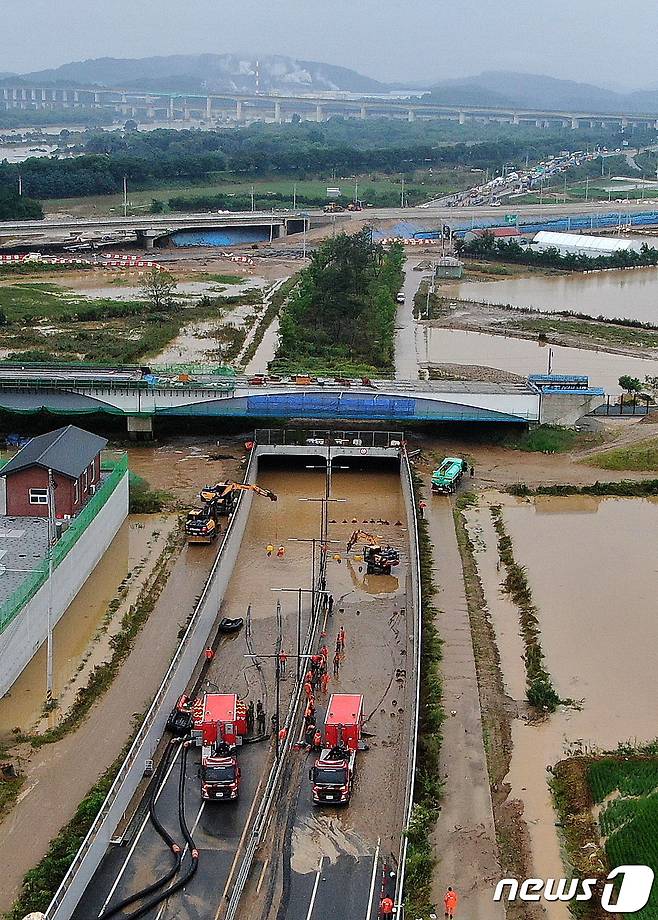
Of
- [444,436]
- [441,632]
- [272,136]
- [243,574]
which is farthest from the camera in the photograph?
[272,136]

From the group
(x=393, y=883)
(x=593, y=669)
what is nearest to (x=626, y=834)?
(x=393, y=883)

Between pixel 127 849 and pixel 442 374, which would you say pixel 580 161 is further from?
pixel 127 849

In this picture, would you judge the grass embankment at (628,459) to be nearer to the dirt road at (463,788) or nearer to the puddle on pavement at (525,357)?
the puddle on pavement at (525,357)

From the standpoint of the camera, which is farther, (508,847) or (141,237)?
(141,237)

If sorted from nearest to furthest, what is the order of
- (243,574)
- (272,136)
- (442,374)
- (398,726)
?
(398,726), (243,574), (442,374), (272,136)

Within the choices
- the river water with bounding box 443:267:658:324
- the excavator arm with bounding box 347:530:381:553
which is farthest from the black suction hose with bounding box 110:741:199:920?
the river water with bounding box 443:267:658:324

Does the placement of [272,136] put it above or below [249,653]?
above

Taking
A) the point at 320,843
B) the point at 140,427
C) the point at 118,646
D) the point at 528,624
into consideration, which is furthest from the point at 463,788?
the point at 140,427
